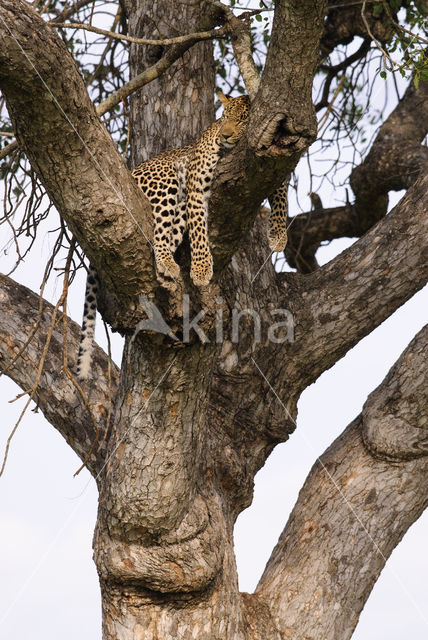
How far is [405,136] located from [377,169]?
13.9 inches

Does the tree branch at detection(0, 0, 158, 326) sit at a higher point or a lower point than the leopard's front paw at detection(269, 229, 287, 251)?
lower

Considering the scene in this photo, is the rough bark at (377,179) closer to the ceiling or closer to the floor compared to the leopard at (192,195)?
closer to the ceiling

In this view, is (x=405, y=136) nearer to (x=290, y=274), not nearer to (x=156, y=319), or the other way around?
(x=290, y=274)

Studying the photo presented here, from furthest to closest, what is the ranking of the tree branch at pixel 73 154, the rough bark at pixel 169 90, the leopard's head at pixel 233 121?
the rough bark at pixel 169 90, the leopard's head at pixel 233 121, the tree branch at pixel 73 154

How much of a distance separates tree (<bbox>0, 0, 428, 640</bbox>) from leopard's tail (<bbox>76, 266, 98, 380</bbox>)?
8 cm

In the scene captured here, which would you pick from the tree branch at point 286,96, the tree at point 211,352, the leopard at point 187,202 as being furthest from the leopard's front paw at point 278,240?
the tree branch at point 286,96

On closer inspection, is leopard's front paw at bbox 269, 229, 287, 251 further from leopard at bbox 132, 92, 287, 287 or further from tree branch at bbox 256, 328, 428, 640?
tree branch at bbox 256, 328, 428, 640

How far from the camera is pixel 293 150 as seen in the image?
3.48 m

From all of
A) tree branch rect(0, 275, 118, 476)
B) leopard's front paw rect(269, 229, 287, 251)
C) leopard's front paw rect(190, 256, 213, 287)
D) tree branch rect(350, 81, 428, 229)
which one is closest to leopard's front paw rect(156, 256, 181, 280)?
leopard's front paw rect(190, 256, 213, 287)

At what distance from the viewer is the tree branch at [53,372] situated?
208 inches

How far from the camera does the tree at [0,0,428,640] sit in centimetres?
353

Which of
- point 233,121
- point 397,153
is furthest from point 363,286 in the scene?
point 397,153

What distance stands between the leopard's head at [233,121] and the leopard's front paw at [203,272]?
2.99 ft

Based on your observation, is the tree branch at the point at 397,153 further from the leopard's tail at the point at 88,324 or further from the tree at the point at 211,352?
the leopard's tail at the point at 88,324
